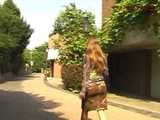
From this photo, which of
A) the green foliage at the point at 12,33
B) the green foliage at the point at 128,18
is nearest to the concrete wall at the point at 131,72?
the green foliage at the point at 128,18

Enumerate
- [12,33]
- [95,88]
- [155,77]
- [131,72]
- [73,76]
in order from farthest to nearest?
[12,33], [73,76], [131,72], [155,77], [95,88]

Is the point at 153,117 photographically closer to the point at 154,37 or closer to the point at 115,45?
the point at 154,37

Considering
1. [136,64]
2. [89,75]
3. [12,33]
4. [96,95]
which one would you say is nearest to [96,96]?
[96,95]

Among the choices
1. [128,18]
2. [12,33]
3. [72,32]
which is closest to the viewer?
[128,18]

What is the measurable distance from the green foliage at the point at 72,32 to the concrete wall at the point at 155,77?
14.8 feet

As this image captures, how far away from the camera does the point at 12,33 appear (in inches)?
2208

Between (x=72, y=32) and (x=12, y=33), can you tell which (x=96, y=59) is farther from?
(x=12, y=33)

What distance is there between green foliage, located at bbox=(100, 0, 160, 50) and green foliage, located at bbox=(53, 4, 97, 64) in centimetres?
439

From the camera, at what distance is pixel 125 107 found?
57.9 feet

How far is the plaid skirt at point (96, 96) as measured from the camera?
31.1 ft

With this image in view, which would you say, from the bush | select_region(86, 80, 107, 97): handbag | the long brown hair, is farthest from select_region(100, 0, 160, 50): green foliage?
select_region(86, 80, 107, 97): handbag

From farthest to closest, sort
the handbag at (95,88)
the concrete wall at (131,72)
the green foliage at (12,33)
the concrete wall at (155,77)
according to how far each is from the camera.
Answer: the green foliage at (12,33), the concrete wall at (131,72), the concrete wall at (155,77), the handbag at (95,88)

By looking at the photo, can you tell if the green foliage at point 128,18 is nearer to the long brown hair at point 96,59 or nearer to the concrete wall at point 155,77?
the concrete wall at point 155,77

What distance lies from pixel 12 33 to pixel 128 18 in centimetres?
3722
